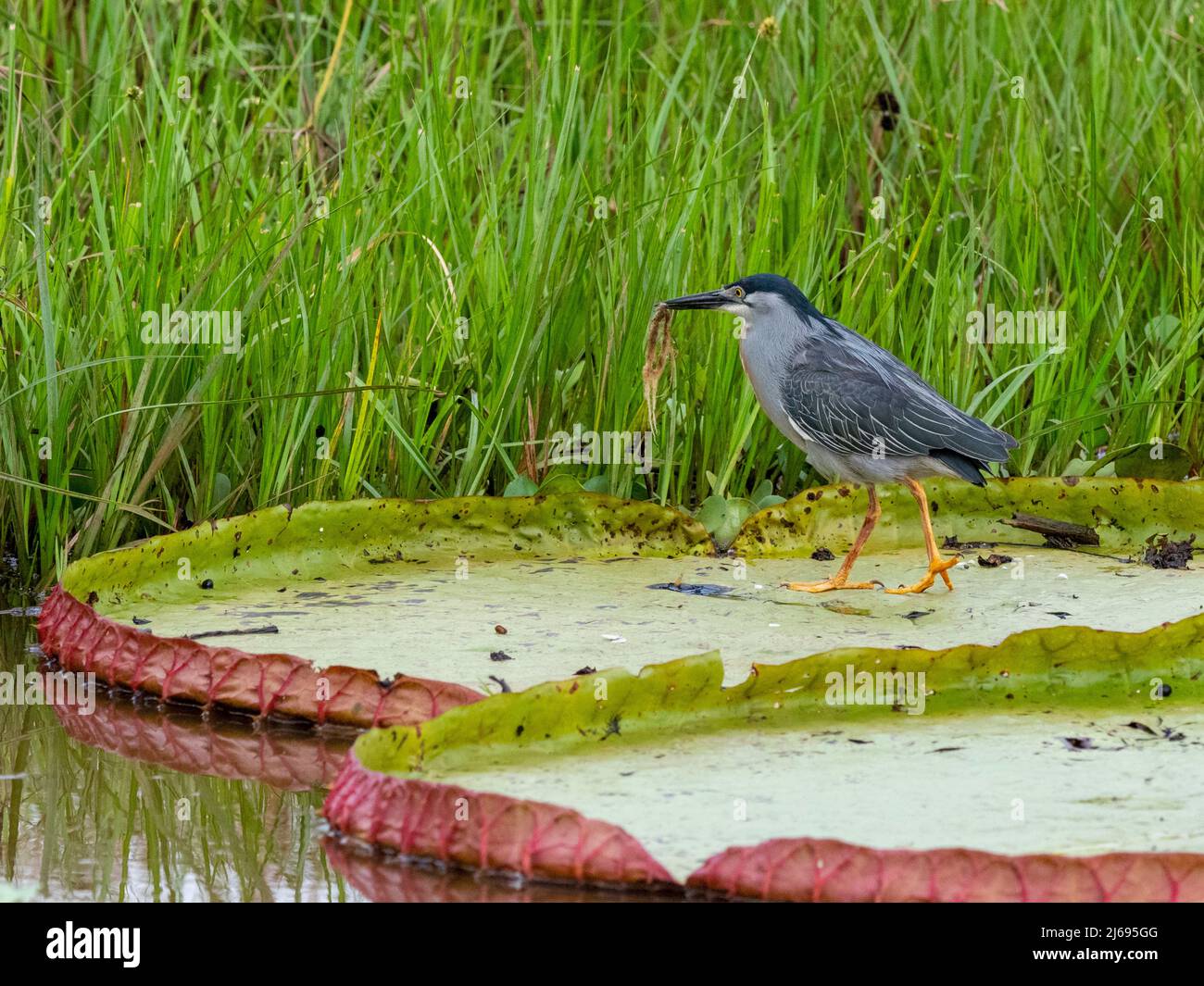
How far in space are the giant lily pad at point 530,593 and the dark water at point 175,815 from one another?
92mm

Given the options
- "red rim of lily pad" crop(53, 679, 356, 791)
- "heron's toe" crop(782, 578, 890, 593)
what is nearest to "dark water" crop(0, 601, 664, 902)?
"red rim of lily pad" crop(53, 679, 356, 791)

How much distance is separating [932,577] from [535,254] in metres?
1.41

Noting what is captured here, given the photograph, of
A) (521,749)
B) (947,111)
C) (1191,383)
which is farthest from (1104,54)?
(521,749)

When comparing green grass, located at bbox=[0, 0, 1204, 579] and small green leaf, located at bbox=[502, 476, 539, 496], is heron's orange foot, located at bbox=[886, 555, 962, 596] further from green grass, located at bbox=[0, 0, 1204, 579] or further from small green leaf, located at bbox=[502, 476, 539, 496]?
small green leaf, located at bbox=[502, 476, 539, 496]

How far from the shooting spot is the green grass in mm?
4414

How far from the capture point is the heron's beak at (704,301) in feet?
15.0

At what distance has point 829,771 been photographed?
277 cm

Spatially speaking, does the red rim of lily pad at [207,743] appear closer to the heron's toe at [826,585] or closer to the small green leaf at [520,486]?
the heron's toe at [826,585]

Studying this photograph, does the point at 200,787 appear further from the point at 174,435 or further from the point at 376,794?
the point at 174,435

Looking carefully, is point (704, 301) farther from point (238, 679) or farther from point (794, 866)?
point (794, 866)

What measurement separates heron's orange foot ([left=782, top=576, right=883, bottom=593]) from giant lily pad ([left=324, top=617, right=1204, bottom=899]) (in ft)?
2.61

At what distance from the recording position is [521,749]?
281 cm

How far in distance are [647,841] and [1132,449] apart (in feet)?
10.1

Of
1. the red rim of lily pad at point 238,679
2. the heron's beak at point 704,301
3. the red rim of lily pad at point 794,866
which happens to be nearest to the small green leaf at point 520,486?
the heron's beak at point 704,301
